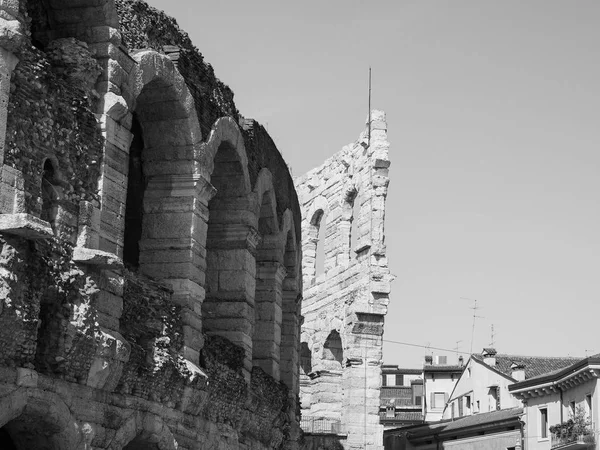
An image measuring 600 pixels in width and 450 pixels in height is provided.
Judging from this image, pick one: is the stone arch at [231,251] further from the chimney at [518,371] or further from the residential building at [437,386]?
the residential building at [437,386]

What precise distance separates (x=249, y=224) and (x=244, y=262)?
0.58m

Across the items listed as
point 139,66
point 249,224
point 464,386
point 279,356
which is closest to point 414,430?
point 464,386

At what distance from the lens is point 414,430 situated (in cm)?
5350

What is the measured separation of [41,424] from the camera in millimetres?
13508

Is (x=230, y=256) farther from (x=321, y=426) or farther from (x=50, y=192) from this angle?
(x=321, y=426)

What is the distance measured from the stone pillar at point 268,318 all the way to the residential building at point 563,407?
19749mm

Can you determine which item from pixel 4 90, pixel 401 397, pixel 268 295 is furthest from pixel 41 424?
pixel 401 397

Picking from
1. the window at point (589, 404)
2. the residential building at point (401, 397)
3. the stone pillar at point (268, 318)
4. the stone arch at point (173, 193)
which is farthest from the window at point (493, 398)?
the stone arch at point (173, 193)

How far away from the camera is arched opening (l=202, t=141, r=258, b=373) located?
19.8 metres

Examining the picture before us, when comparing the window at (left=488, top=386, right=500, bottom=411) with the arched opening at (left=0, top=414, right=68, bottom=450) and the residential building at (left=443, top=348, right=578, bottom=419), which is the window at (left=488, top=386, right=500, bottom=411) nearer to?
the residential building at (left=443, top=348, right=578, bottom=419)

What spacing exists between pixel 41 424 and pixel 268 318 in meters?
9.10

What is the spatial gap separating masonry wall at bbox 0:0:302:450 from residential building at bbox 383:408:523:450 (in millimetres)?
27740

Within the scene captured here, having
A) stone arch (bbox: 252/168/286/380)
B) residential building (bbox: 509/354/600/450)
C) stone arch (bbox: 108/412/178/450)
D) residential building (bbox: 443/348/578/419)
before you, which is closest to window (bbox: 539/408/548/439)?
residential building (bbox: 509/354/600/450)

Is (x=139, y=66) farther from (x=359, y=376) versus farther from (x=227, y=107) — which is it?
(x=359, y=376)
